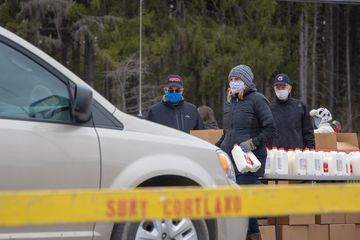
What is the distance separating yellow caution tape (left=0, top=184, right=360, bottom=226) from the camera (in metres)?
3.02

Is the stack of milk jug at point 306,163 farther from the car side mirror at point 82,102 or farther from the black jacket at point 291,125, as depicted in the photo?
the car side mirror at point 82,102

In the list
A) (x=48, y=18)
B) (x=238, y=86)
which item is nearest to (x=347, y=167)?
(x=238, y=86)

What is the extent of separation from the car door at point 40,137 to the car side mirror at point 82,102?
0.28 ft

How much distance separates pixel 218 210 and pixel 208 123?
7.15 m

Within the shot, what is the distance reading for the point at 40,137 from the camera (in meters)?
4.77

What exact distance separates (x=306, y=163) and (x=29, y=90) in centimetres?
300

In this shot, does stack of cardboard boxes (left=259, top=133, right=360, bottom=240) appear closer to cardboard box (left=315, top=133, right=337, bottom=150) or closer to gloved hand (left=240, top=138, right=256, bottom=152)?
gloved hand (left=240, top=138, right=256, bottom=152)

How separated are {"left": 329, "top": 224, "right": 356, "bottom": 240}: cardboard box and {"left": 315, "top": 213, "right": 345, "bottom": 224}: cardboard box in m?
0.05

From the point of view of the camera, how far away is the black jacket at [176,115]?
838 centimetres

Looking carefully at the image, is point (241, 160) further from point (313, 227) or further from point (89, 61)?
point (89, 61)

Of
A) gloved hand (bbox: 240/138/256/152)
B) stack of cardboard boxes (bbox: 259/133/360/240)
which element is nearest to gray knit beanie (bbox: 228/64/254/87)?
gloved hand (bbox: 240/138/256/152)

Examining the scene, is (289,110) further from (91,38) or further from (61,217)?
(91,38)

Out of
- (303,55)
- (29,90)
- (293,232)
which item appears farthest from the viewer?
(303,55)

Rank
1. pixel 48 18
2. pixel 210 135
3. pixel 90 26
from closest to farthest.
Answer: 1. pixel 210 135
2. pixel 90 26
3. pixel 48 18
